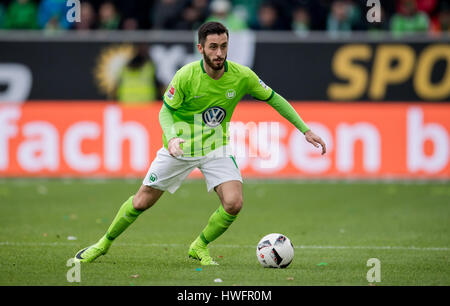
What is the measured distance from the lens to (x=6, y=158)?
16.3 metres

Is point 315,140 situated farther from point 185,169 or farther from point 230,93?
point 185,169

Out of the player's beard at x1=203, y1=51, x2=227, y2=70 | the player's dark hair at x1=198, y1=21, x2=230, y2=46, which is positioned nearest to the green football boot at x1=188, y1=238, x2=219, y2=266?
the player's beard at x1=203, y1=51, x2=227, y2=70

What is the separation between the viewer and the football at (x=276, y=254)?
8.21m

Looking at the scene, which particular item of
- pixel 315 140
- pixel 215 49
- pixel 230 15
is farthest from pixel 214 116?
pixel 230 15

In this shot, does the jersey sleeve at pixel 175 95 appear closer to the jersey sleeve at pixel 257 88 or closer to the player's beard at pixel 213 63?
the player's beard at pixel 213 63

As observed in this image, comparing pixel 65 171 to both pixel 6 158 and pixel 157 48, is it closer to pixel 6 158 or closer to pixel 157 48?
pixel 6 158

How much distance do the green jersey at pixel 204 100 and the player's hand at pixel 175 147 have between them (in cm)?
66

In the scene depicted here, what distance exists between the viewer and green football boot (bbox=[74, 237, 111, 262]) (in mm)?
8453

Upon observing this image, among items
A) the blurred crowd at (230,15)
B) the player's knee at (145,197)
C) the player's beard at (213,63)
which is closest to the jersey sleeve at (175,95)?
the player's beard at (213,63)

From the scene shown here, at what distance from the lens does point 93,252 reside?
850 centimetres

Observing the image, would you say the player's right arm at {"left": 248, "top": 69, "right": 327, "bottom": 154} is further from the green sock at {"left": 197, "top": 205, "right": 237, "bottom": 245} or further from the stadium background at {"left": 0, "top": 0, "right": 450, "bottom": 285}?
the stadium background at {"left": 0, "top": 0, "right": 450, "bottom": 285}

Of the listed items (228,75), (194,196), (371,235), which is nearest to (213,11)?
(194,196)

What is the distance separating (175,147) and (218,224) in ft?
4.09

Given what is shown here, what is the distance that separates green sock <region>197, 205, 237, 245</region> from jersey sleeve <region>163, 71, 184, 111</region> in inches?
43.3
